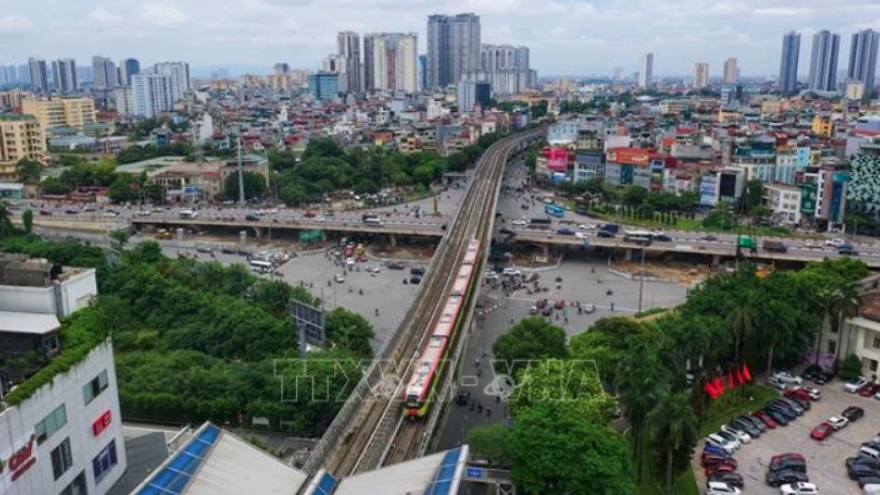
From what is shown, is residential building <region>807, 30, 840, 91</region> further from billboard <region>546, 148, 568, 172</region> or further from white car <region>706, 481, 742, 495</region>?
white car <region>706, 481, 742, 495</region>

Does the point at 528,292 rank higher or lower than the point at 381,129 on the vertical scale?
lower

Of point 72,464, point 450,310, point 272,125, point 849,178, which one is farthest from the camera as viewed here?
→ point 272,125

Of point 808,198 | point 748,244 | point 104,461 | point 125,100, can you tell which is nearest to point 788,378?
point 748,244

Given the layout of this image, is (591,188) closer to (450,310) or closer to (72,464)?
(450,310)

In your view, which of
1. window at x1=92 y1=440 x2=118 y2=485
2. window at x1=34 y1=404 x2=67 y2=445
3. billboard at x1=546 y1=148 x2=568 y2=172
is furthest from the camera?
billboard at x1=546 y1=148 x2=568 y2=172

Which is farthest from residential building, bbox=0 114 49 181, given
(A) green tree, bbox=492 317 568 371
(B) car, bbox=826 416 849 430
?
(B) car, bbox=826 416 849 430

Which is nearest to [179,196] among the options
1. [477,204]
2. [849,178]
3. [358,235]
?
[358,235]

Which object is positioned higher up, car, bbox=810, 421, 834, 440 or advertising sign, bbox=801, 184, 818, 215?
advertising sign, bbox=801, 184, 818, 215
